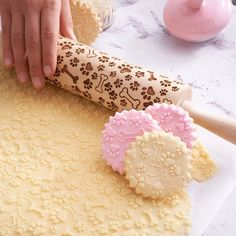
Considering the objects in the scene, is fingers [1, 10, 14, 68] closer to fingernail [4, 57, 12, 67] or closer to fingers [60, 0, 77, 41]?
fingernail [4, 57, 12, 67]

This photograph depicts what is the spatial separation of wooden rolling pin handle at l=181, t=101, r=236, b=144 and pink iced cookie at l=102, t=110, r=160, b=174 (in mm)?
114

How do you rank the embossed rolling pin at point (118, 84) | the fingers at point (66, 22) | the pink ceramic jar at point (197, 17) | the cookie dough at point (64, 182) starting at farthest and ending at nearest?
the pink ceramic jar at point (197, 17)
the fingers at point (66, 22)
the embossed rolling pin at point (118, 84)
the cookie dough at point (64, 182)

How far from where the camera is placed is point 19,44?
3.40ft

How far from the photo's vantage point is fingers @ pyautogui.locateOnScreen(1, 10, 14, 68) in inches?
41.5

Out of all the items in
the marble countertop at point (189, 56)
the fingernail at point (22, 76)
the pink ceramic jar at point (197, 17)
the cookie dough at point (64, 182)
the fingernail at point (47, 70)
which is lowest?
the cookie dough at point (64, 182)

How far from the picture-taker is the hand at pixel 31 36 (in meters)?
1.02

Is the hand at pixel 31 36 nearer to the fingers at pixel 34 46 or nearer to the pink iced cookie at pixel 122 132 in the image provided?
the fingers at pixel 34 46

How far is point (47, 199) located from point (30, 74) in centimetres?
31

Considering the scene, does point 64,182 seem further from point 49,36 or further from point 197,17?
point 197,17

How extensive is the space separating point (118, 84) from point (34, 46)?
0.67 ft

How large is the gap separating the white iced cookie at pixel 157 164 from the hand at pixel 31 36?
296 millimetres

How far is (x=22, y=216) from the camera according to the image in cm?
86

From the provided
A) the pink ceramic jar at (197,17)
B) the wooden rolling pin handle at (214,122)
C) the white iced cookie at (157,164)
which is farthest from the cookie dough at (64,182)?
the pink ceramic jar at (197,17)

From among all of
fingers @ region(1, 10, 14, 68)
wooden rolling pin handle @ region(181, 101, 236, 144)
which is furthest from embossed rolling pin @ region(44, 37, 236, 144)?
fingers @ region(1, 10, 14, 68)
